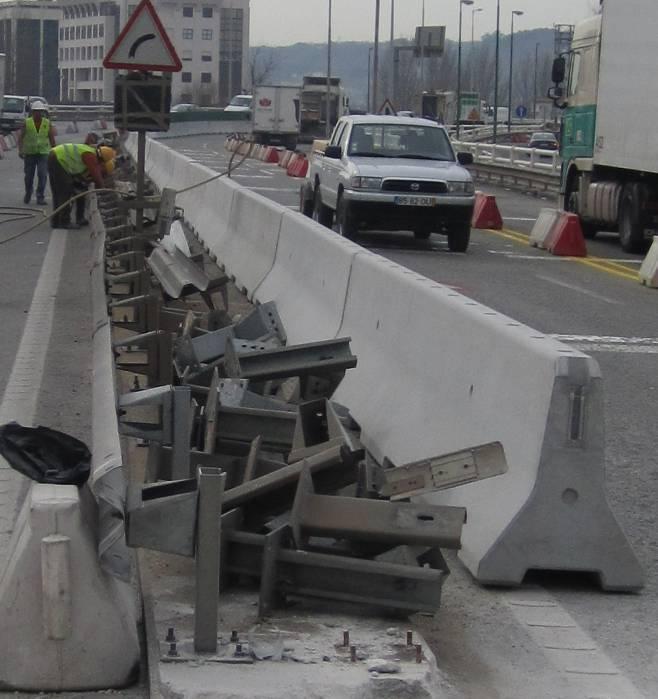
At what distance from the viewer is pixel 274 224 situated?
47.3ft

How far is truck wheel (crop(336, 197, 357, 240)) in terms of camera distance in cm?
2209

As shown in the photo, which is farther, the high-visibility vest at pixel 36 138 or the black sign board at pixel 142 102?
the high-visibility vest at pixel 36 138

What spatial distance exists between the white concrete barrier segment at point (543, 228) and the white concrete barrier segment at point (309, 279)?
10489 mm

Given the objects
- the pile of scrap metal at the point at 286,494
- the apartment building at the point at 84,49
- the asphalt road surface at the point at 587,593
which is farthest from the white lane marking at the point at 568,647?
the apartment building at the point at 84,49

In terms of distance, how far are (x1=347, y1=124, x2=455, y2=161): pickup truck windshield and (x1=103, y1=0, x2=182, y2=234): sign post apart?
8900 mm

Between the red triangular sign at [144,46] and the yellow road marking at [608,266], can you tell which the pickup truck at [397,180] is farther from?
the red triangular sign at [144,46]

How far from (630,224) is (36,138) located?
11.1 meters

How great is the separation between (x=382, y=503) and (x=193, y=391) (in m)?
3.12

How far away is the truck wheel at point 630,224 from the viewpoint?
23062 mm

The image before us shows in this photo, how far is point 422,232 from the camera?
23.7m

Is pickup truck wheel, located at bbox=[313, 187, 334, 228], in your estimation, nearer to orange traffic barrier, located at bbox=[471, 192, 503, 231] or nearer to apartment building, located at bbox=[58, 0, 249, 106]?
orange traffic barrier, located at bbox=[471, 192, 503, 231]

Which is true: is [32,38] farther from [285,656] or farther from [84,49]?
[285,656]

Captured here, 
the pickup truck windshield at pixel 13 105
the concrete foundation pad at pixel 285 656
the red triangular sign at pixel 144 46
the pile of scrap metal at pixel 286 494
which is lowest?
the pickup truck windshield at pixel 13 105

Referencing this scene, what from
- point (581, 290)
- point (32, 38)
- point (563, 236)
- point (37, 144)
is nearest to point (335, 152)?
A: point (563, 236)
